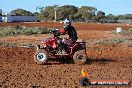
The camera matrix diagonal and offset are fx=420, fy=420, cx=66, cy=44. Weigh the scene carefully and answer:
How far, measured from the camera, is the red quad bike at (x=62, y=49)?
57.5 feet

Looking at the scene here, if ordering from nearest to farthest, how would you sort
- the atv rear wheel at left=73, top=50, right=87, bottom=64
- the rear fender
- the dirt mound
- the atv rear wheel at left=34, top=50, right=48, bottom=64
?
the dirt mound < the atv rear wheel at left=34, top=50, right=48, bottom=64 < the atv rear wheel at left=73, top=50, right=87, bottom=64 < the rear fender

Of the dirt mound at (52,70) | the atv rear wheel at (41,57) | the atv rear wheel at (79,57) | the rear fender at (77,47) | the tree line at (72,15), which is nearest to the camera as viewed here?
the dirt mound at (52,70)

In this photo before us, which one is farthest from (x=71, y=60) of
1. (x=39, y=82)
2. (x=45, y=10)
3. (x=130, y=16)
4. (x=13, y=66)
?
(x=130, y=16)

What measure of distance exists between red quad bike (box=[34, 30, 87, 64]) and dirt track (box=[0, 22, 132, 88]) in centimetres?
34

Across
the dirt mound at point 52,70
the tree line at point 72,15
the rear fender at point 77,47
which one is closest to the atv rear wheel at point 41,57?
the dirt mound at point 52,70

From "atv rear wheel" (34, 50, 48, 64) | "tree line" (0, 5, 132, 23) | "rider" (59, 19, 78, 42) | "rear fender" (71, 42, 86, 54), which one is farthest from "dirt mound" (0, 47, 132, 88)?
"tree line" (0, 5, 132, 23)

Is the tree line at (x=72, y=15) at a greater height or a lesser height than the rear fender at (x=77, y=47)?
lesser

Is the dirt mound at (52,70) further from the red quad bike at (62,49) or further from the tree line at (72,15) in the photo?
the tree line at (72,15)

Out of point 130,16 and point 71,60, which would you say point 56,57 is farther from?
point 130,16

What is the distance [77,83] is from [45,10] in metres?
117

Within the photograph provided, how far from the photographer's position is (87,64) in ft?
57.7

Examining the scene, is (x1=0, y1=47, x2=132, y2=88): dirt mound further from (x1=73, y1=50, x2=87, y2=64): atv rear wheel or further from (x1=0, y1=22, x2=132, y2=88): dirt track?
(x1=73, y1=50, x2=87, y2=64): atv rear wheel

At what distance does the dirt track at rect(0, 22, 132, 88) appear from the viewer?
12830 millimetres

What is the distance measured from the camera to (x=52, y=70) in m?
15.5
